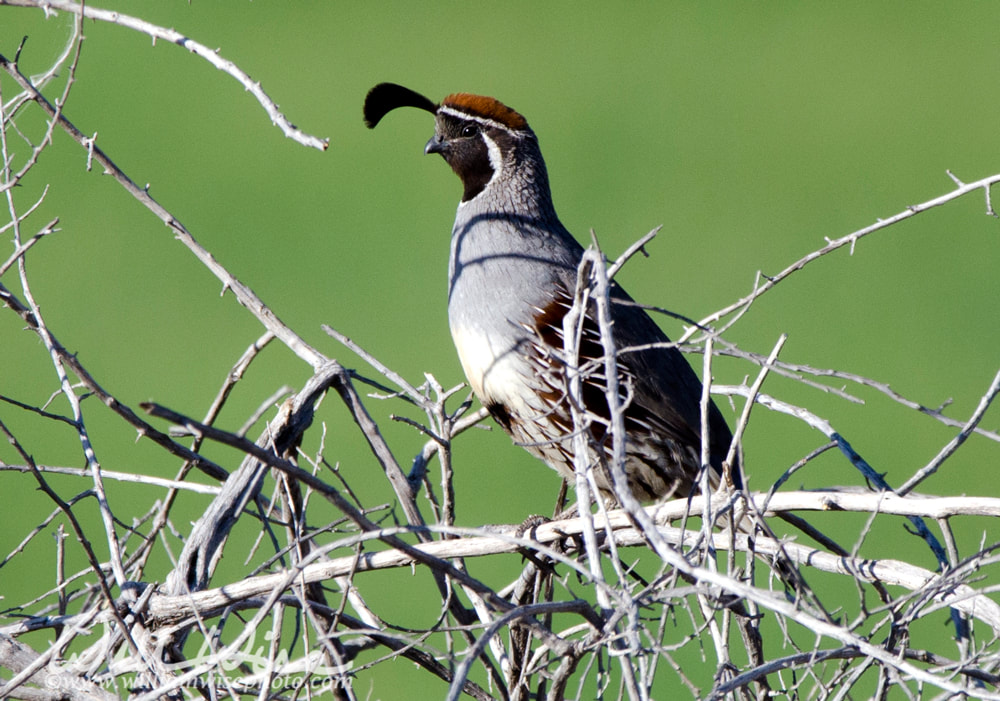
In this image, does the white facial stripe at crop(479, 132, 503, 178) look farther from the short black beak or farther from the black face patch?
the short black beak

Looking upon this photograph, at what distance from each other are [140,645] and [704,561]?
744 millimetres

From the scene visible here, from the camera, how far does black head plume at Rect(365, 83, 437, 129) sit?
10.0ft

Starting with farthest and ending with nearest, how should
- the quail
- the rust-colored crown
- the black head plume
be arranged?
1. the rust-colored crown
2. the black head plume
3. the quail

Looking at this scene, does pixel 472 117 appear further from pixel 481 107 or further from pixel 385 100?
pixel 385 100

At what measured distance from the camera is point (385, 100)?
3107mm

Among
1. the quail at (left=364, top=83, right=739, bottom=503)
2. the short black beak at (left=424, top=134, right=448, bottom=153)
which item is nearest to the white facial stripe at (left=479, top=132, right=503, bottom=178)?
the quail at (left=364, top=83, right=739, bottom=503)

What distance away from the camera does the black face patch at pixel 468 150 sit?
10.4 ft

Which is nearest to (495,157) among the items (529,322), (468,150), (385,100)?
(468,150)

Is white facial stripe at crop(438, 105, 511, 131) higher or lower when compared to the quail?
higher

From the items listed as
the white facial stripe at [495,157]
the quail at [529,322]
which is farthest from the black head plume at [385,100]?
the white facial stripe at [495,157]

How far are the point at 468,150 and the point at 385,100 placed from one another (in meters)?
0.26

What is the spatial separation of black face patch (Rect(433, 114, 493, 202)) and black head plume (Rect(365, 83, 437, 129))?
0.27ft

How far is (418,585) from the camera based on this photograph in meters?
5.70

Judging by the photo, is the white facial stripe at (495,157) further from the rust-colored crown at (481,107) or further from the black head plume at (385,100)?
the black head plume at (385,100)
